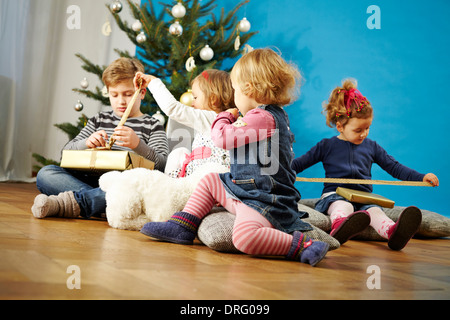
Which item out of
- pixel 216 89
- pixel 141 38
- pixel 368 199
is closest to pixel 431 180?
pixel 368 199

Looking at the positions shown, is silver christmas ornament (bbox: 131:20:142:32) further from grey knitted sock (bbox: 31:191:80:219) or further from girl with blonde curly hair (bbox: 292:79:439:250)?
grey knitted sock (bbox: 31:191:80:219)

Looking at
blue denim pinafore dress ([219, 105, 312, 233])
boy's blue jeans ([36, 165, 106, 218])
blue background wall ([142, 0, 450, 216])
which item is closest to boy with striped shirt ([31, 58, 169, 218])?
boy's blue jeans ([36, 165, 106, 218])

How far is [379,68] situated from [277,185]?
2215mm

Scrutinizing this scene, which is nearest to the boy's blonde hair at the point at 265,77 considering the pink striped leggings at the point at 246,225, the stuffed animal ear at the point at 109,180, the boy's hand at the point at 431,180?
the pink striped leggings at the point at 246,225

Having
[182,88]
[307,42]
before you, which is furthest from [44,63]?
[307,42]

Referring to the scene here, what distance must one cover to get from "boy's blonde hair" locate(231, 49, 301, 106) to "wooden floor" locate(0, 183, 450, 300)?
1.46ft

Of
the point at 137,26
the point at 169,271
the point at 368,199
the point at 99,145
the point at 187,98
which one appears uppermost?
the point at 137,26

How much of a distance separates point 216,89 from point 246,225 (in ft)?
2.57

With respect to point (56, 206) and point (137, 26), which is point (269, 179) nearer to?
point (56, 206)

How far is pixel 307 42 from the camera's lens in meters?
3.31

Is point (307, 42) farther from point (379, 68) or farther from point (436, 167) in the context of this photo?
point (436, 167)

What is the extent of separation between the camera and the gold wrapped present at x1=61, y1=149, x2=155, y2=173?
1593 millimetres

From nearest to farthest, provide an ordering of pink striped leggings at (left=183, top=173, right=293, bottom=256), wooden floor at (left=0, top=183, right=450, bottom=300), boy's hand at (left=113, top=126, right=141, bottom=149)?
wooden floor at (left=0, top=183, right=450, bottom=300), pink striped leggings at (left=183, top=173, right=293, bottom=256), boy's hand at (left=113, top=126, right=141, bottom=149)

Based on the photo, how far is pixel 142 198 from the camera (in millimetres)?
1422
